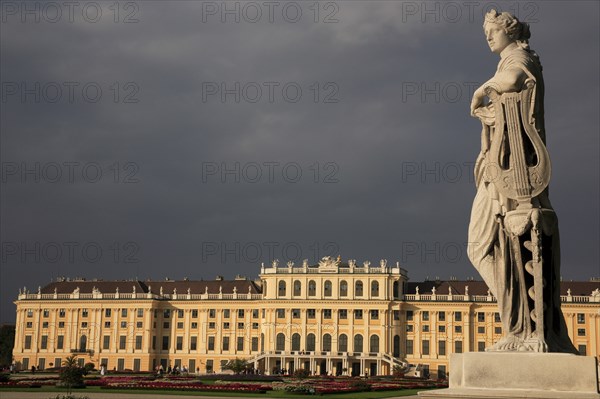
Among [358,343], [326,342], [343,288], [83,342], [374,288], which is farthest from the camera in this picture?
[83,342]

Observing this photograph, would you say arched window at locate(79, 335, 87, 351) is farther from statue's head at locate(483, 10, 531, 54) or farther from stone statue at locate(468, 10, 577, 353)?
statue's head at locate(483, 10, 531, 54)

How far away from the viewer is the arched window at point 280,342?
279 feet

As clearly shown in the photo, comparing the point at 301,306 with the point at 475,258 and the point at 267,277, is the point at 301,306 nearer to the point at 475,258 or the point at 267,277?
the point at 267,277

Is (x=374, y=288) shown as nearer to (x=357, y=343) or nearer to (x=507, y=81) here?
(x=357, y=343)

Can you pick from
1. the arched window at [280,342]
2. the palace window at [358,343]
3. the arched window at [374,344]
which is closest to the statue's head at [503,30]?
the arched window at [374,344]

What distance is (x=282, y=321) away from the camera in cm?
8569

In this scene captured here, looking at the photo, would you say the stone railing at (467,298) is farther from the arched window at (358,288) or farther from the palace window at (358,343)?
the palace window at (358,343)

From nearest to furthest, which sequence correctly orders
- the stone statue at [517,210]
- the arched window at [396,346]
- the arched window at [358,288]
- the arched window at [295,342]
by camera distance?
1. the stone statue at [517,210]
2. the arched window at [396,346]
3. the arched window at [295,342]
4. the arched window at [358,288]

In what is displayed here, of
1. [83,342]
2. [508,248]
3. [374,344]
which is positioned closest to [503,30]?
[508,248]

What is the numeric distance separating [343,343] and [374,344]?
344 cm

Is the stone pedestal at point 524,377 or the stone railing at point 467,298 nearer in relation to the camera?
the stone pedestal at point 524,377

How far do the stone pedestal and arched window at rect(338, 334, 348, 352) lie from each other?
77375 millimetres

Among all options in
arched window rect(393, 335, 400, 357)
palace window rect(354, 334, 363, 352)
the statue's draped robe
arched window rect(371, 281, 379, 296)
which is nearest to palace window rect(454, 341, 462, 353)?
arched window rect(393, 335, 400, 357)

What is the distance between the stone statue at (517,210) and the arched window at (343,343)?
76632 millimetres
